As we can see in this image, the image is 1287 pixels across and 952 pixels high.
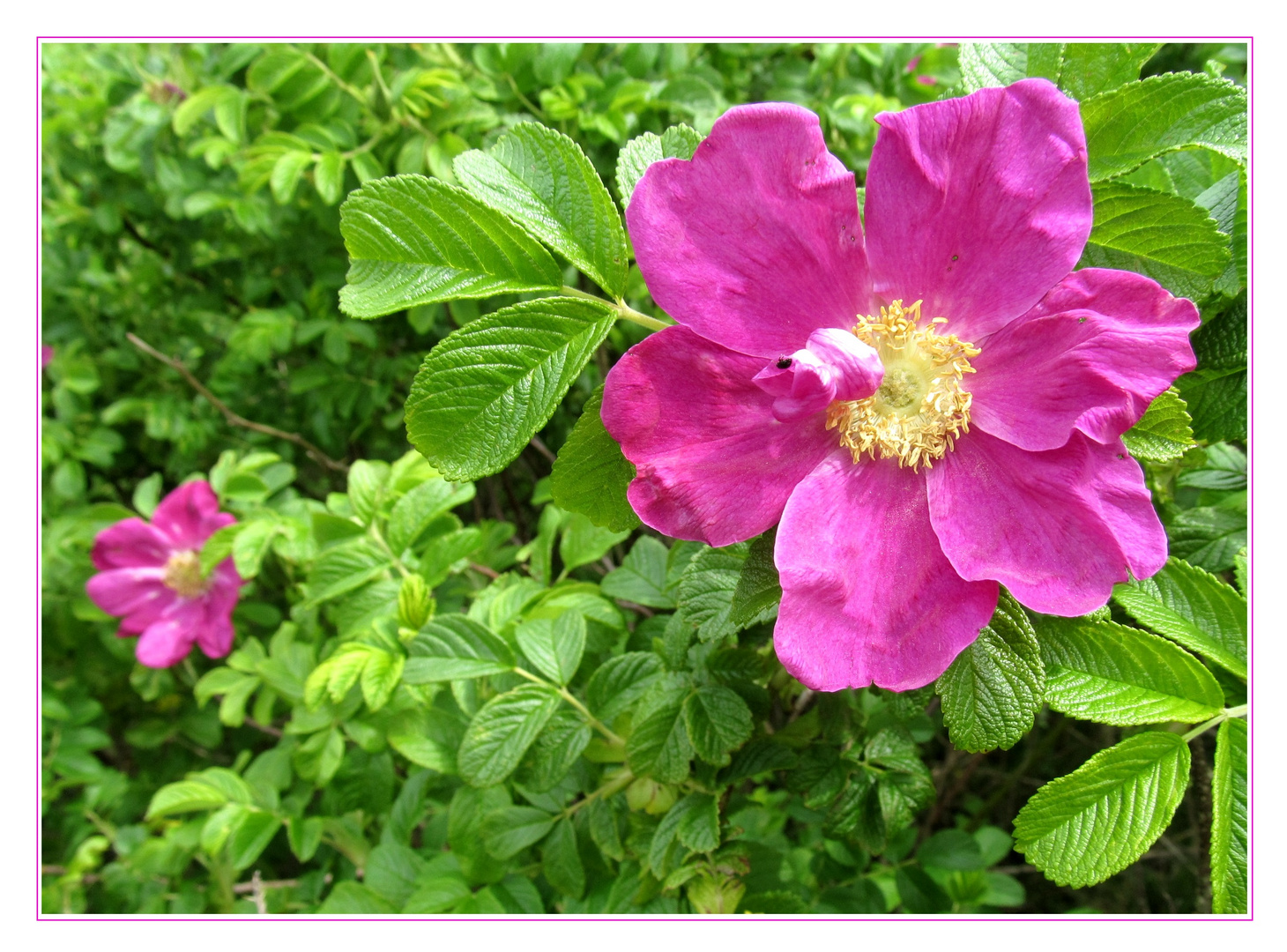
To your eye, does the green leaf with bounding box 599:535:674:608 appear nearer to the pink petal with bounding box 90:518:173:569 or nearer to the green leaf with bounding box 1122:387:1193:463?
the green leaf with bounding box 1122:387:1193:463

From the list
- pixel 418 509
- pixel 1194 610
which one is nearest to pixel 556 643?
pixel 418 509

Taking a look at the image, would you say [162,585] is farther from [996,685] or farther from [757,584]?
[996,685]

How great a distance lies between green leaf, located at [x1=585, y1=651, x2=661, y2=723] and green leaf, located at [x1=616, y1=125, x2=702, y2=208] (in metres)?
0.67

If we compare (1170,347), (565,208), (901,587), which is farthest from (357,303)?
(1170,347)

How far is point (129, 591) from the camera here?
2.34 m

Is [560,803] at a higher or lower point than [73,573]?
higher

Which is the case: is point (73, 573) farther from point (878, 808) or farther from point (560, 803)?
point (878, 808)

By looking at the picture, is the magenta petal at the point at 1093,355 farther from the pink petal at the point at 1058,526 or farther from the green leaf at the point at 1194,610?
the green leaf at the point at 1194,610

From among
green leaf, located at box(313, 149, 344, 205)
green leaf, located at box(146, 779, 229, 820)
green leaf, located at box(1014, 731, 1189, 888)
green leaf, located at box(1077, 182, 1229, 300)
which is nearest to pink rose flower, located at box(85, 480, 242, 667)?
green leaf, located at box(146, 779, 229, 820)

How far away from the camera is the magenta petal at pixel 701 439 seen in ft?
2.52

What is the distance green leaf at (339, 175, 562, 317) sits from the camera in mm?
826

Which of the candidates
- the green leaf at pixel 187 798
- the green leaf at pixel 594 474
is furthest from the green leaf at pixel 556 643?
the green leaf at pixel 187 798

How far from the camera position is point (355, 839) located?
1.84m

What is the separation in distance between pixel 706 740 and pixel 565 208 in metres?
0.65
